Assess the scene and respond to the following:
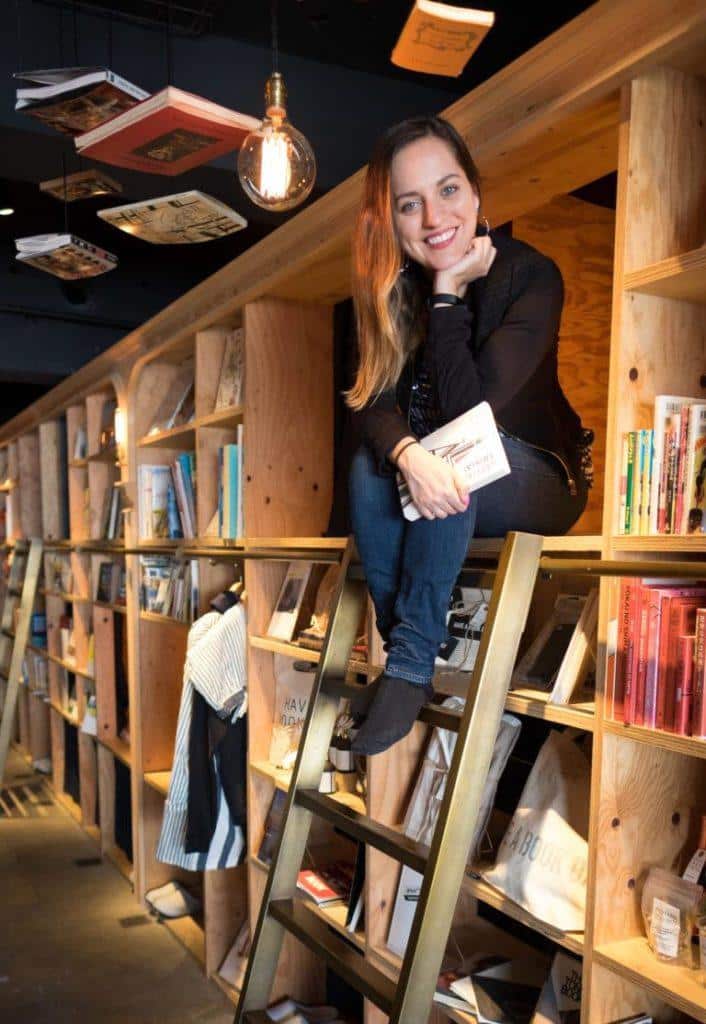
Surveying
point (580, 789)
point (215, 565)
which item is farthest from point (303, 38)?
point (580, 789)

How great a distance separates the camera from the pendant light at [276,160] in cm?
210

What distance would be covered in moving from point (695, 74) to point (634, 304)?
371 millimetres

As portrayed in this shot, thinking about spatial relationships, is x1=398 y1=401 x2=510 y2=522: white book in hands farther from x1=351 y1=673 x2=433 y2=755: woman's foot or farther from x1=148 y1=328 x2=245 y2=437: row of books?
x1=148 y1=328 x2=245 y2=437: row of books

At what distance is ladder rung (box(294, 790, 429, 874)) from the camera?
4.74 feet

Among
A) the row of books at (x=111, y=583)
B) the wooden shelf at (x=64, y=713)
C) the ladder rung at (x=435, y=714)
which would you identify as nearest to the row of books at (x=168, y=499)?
the row of books at (x=111, y=583)

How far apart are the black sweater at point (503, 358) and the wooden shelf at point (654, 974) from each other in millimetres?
784

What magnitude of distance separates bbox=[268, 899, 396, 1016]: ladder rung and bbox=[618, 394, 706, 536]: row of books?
83cm

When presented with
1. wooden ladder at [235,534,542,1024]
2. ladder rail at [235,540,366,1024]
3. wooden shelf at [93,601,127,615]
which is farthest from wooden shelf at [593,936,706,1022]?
wooden shelf at [93,601,127,615]

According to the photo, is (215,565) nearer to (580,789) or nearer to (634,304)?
(580,789)

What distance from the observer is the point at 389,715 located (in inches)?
57.7

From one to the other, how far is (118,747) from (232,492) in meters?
1.81

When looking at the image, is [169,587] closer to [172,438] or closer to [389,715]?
[172,438]

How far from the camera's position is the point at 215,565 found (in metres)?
3.20

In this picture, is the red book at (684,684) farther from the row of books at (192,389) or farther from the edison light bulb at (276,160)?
the row of books at (192,389)
